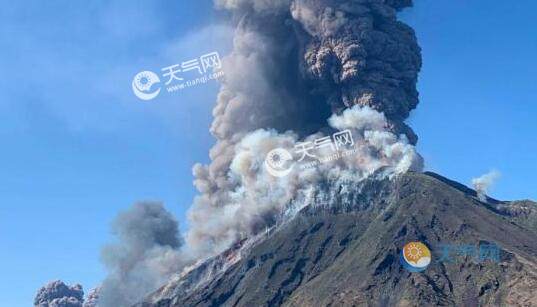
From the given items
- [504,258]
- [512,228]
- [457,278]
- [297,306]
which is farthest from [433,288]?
[512,228]

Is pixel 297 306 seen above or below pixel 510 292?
above

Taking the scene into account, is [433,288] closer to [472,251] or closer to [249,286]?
[472,251]

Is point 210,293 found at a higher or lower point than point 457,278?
higher

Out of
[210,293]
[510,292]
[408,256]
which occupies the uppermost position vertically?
[210,293]

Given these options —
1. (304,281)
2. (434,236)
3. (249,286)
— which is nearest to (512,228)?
(434,236)

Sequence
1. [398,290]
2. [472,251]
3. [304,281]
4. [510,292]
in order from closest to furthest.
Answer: [510,292], [398,290], [472,251], [304,281]

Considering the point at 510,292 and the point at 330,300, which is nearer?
the point at 510,292

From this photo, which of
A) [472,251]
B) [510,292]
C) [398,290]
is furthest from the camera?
[472,251]

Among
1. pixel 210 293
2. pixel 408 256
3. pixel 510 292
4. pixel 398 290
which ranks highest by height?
pixel 210 293

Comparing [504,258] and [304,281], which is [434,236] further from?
[304,281]
